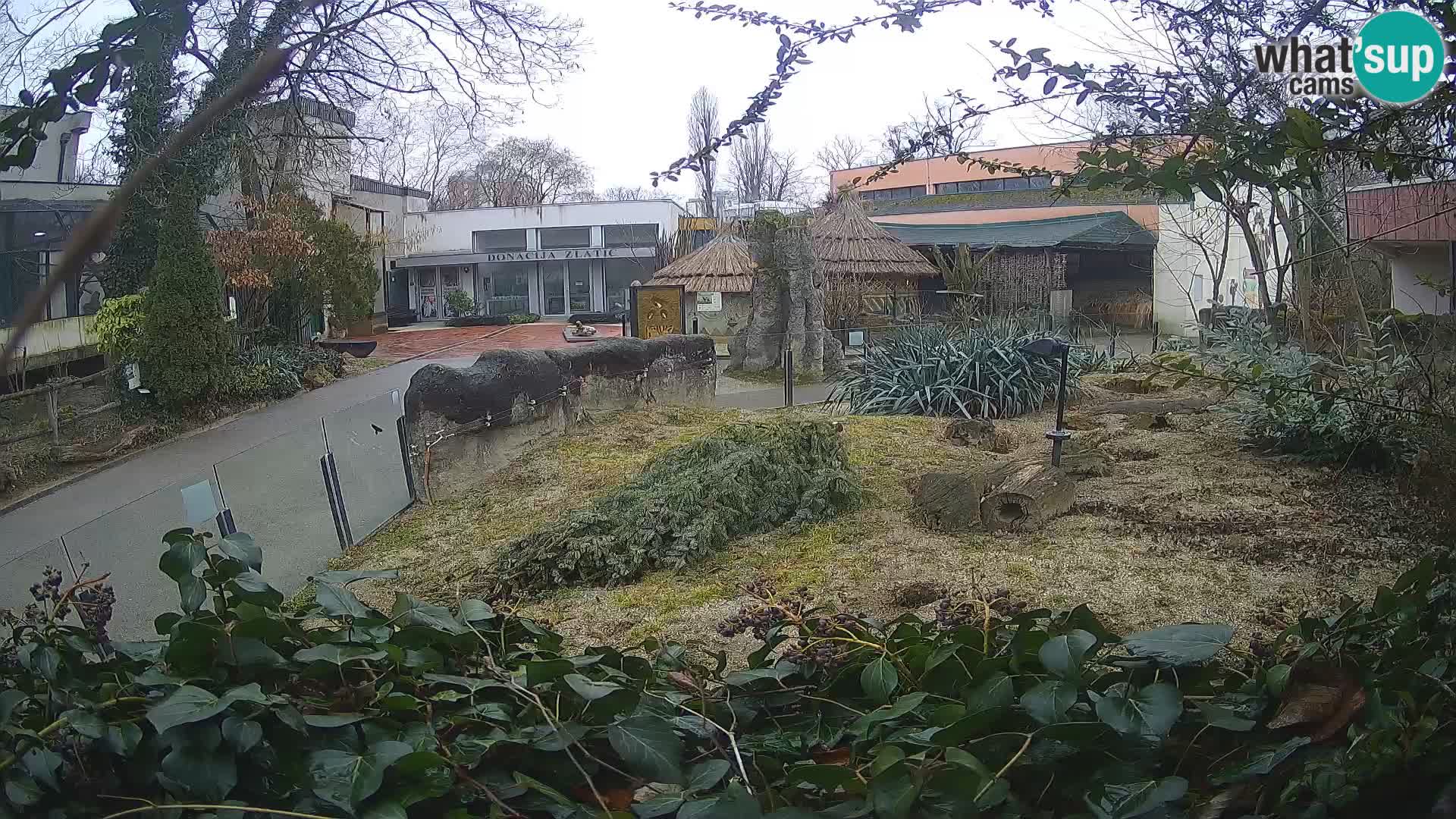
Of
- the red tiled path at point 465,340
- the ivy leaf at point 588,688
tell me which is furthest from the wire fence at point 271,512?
the red tiled path at point 465,340

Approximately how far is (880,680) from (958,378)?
30.3 feet

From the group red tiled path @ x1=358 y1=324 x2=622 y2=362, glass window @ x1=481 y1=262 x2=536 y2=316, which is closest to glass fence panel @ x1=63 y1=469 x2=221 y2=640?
red tiled path @ x1=358 y1=324 x2=622 y2=362

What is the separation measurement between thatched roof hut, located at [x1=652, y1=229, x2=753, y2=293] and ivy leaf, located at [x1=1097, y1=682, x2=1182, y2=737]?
62.2 ft

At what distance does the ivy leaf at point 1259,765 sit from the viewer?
144 cm

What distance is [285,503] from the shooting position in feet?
18.1

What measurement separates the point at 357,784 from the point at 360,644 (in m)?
0.33

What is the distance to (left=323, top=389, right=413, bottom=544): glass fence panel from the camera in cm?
616

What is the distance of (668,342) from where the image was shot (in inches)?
441

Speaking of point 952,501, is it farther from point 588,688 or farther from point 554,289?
point 554,289

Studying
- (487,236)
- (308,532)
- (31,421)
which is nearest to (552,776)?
(308,532)

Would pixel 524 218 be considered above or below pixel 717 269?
above

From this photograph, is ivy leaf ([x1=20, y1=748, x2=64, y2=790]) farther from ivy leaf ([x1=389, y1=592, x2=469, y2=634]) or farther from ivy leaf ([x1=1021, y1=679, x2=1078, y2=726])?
ivy leaf ([x1=1021, y1=679, x2=1078, y2=726])

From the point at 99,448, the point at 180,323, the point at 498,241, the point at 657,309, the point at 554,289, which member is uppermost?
the point at 498,241

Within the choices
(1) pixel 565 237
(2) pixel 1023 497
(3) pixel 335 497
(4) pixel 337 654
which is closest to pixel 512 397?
(3) pixel 335 497
